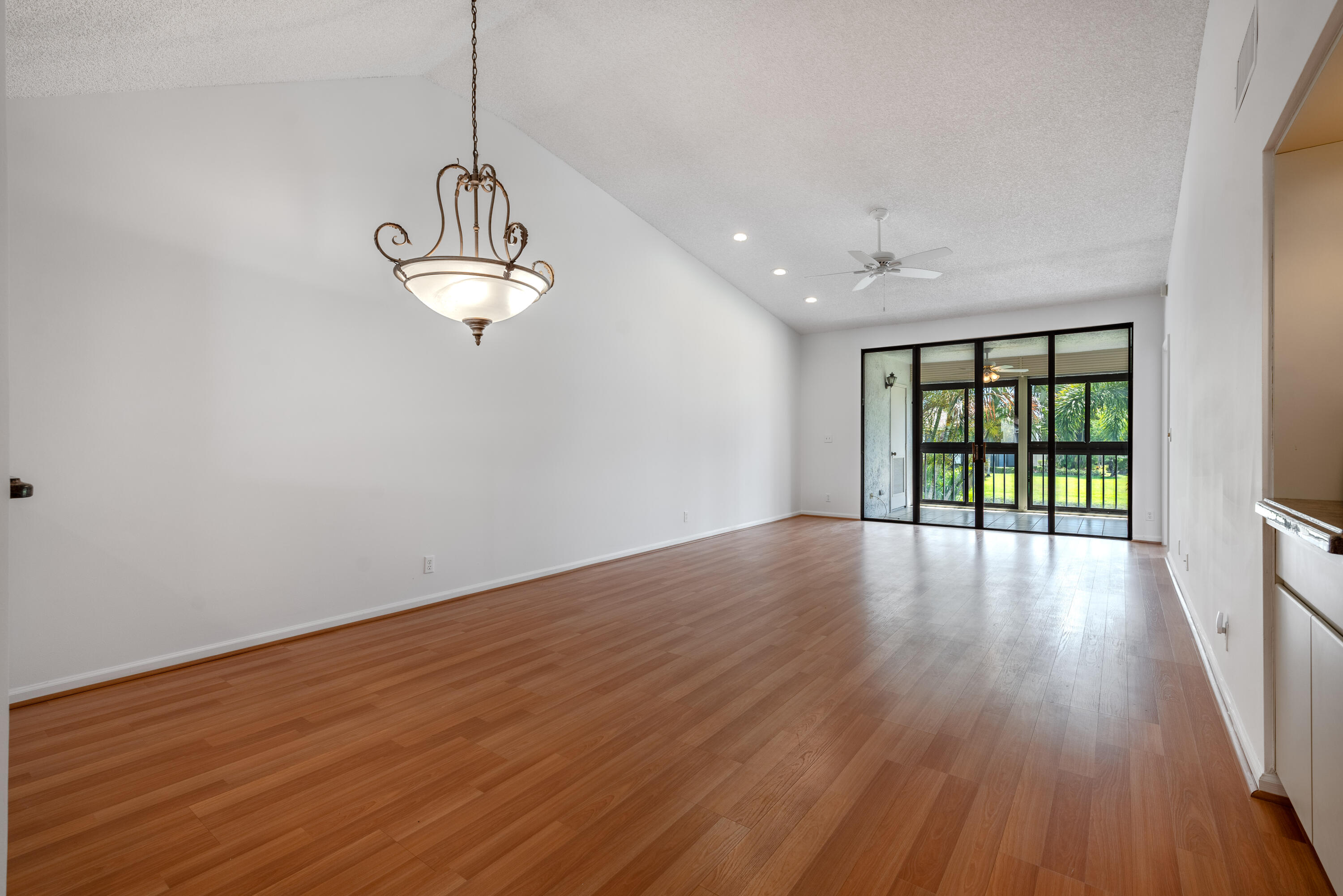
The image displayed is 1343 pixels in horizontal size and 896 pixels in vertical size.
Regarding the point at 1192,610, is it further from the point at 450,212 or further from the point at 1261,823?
the point at 450,212

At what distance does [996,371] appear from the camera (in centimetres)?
836

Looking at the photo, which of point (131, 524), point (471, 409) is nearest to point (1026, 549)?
point (471, 409)

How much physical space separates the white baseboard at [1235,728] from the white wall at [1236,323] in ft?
0.06

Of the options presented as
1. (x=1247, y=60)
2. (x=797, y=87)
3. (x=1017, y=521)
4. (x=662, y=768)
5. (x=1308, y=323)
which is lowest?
(x=662, y=768)

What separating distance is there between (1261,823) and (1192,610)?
2.57 metres

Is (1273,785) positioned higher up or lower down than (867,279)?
lower down

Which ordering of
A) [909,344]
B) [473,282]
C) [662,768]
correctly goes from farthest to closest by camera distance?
[909,344] < [473,282] < [662,768]

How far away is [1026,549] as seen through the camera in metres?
6.69

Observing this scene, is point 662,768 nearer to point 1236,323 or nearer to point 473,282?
point 473,282

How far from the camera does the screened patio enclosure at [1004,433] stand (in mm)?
7633

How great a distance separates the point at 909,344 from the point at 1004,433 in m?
1.83

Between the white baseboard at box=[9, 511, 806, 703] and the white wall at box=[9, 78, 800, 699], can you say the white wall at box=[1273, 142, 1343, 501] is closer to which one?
the white wall at box=[9, 78, 800, 699]

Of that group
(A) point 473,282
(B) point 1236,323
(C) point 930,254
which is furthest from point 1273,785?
(C) point 930,254

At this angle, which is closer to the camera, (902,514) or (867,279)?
(867,279)
